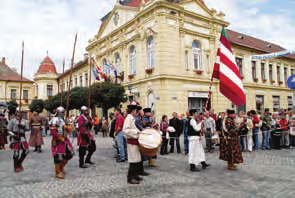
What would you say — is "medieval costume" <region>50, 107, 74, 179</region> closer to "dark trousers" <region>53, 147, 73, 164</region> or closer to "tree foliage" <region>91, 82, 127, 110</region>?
"dark trousers" <region>53, 147, 73, 164</region>

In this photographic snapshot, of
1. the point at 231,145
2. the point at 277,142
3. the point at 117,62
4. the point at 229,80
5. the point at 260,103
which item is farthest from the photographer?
the point at 260,103

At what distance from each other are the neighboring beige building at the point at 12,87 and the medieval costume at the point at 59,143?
45.0 meters

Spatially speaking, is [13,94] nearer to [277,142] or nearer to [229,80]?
[277,142]

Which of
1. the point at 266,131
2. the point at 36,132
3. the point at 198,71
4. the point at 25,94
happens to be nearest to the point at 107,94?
the point at 198,71

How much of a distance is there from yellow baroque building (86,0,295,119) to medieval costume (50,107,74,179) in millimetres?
12623

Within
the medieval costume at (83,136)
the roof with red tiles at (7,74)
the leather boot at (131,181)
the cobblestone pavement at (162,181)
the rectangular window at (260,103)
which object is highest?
the roof with red tiles at (7,74)

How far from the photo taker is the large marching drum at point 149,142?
571 centimetres

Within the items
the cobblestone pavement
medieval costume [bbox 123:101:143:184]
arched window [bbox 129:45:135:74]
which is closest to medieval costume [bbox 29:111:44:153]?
the cobblestone pavement

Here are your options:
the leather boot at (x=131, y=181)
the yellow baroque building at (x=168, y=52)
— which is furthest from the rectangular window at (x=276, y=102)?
the leather boot at (x=131, y=181)

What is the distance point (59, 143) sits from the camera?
623 cm

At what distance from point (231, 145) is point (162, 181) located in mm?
2256

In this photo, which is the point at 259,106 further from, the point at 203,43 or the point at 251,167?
the point at 251,167

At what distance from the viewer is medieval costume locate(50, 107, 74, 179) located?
6.17 metres

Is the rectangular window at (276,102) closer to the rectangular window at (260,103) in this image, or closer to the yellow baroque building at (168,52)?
the rectangular window at (260,103)
